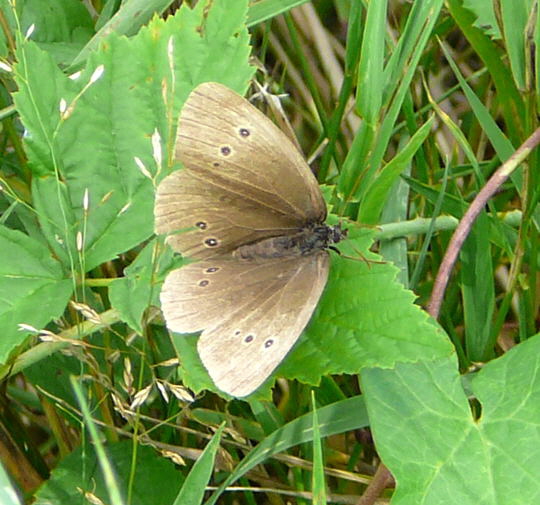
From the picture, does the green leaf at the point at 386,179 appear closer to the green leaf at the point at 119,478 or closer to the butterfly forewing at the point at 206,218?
the butterfly forewing at the point at 206,218

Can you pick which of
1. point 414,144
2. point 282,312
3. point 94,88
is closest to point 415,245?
point 414,144

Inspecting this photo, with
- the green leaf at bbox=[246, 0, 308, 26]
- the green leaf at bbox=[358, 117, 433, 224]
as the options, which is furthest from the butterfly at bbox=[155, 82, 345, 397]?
the green leaf at bbox=[246, 0, 308, 26]

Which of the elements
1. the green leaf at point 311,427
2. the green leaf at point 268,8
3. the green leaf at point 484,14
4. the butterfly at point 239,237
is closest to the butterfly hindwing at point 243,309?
the butterfly at point 239,237

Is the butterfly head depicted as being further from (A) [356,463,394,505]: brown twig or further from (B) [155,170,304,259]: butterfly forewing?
(A) [356,463,394,505]: brown twig

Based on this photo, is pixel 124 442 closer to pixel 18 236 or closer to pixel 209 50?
pixel 18 236

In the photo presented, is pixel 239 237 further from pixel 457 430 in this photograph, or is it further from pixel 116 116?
pixel 457 430

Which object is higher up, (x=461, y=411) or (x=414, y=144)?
(x=414, y=144)
